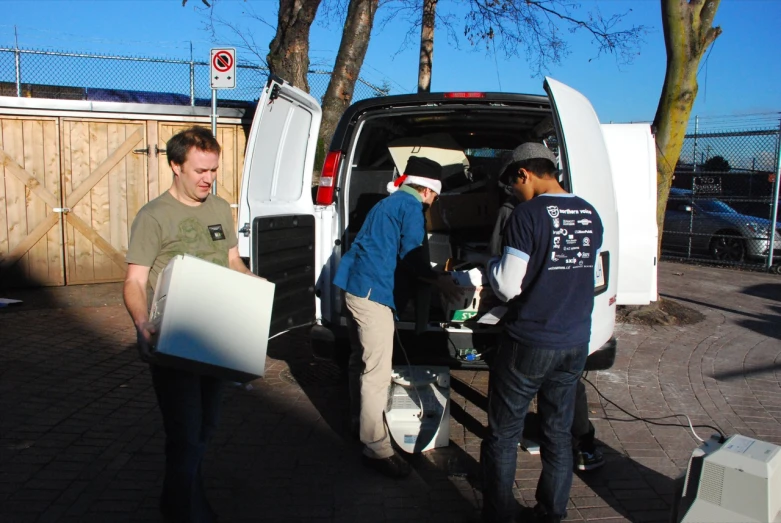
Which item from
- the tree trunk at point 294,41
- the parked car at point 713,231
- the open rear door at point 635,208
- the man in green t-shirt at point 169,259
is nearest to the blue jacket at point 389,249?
the man in green t-shirt at point 169,259

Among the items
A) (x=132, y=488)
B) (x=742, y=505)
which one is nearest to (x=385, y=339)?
(x=132, y=488)

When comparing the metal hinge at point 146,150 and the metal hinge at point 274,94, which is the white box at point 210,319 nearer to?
the metal hinge at point 274,94

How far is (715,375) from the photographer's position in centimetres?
592

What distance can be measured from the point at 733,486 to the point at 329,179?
3.02m

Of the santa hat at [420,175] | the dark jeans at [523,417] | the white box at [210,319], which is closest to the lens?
the white box at [210,319]

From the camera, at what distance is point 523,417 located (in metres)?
3.23

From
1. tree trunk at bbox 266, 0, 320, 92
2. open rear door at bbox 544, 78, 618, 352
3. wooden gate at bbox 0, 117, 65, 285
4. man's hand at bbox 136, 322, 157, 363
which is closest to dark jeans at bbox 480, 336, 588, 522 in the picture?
open rear door at bbox 544, 78, 618, 352

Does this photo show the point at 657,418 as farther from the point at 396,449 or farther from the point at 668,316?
the point at 668,316

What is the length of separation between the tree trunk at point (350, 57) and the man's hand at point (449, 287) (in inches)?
181

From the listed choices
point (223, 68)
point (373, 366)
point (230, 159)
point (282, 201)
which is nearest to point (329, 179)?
point (282, 201)

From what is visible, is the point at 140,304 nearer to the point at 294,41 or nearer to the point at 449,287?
the point at 449,287

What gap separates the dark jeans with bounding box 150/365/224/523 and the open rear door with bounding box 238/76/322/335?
1.18 metres

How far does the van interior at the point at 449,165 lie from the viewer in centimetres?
508

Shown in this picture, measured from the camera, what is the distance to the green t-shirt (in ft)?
9.34
